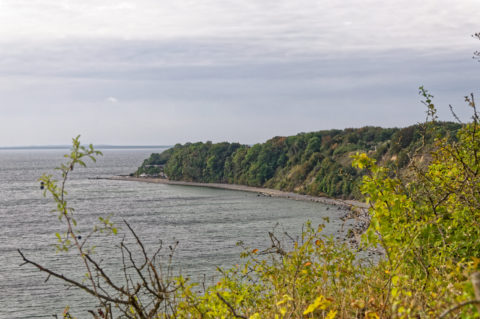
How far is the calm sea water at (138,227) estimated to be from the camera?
48469 millimetres

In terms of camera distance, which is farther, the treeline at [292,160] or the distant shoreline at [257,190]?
the treeline at [292,160]

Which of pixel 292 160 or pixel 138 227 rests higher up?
pixel 292 160

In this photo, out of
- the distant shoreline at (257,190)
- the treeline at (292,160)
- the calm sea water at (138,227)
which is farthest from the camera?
the treeline at (292,160)

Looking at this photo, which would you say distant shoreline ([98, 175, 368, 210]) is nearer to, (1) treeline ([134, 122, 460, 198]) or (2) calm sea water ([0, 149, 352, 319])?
(1) treeline ([134, 122, 460, 198])

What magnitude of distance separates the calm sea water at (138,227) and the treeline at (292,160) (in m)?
14.1

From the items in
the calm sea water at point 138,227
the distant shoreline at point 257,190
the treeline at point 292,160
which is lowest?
the calm sea water at point 138,227

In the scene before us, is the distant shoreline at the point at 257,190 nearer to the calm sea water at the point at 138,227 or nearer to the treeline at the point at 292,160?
the treeline at the point at 292,160

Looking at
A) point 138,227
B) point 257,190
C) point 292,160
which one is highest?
point 292,160

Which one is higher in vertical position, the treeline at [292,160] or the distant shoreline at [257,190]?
the treeline at [292,160]

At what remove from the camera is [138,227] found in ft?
286

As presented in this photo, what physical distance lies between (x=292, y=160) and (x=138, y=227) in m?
79.4

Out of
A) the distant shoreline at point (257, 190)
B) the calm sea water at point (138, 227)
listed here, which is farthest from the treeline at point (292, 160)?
the calm sea water at point (138, 227)

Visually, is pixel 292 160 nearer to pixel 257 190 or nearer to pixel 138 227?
pixel 257 190

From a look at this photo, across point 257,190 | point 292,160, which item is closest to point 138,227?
point 257,190
